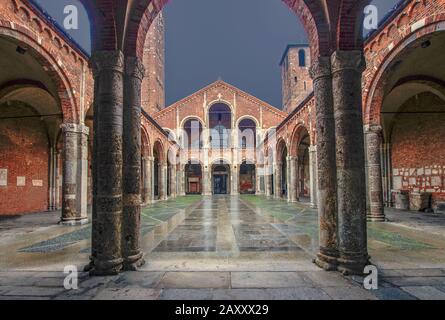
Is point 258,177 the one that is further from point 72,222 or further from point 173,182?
point 72,222

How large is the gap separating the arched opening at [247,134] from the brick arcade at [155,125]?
7.64 m

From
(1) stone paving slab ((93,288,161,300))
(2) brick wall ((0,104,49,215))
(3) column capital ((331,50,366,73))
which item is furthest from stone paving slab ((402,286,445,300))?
(2) brick wall ((0,104,49,215))

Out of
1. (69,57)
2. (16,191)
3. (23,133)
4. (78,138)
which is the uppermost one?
(69,57)

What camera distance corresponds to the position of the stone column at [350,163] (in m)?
3.93

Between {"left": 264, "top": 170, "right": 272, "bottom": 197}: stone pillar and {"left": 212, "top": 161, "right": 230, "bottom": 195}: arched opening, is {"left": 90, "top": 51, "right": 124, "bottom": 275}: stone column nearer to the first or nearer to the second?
{"left": 264, "top": 170, "right": 272, "bottom": 197}: stone pillar

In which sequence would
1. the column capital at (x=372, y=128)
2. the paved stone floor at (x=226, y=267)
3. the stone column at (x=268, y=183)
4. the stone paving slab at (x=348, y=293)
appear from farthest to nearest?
the stone column at (x=268, y=183)
the column capital at (x=372, y=128)
the paved stone floor at (x=226, y=267)
the stone paving slab at (x=348, y=293)

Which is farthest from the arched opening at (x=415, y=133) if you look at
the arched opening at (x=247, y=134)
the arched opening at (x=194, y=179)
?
the arched opening at (x=194, y=179)

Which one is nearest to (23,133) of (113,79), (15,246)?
(15,246)

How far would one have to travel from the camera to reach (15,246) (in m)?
6.03

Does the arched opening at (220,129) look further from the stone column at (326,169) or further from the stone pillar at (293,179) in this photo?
the stone column at (326,169)
